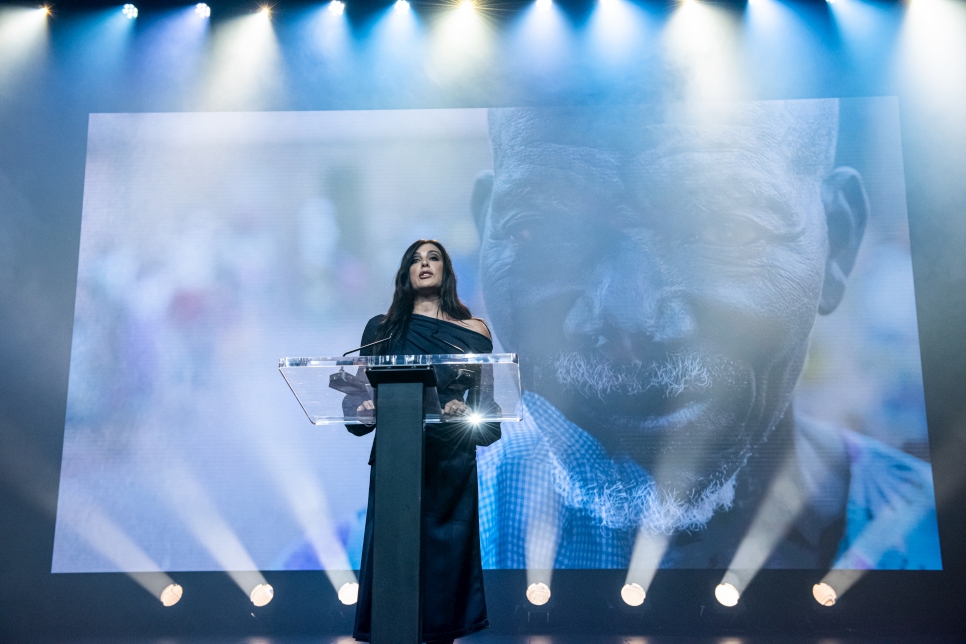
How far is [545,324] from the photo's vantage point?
3707mm

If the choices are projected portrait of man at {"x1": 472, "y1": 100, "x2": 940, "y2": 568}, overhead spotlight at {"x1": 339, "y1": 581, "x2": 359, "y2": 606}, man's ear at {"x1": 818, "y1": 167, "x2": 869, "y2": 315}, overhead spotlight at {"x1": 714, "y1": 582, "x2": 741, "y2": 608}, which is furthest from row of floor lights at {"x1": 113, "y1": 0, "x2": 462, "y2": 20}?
overhead spotlight at {"x1": 714, "y1": 582, "x2": 741, "y2": 608}

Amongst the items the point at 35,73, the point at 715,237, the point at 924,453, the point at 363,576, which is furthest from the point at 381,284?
the point at 924,453

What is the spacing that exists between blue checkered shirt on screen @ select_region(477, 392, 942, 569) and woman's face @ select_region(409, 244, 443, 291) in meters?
1.40

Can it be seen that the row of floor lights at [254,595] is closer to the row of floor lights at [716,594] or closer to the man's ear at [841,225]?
the row of floor lights at [716,594]

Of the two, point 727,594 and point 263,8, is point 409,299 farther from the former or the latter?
A: point 263,8

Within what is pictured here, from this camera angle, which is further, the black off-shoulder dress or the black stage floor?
the black stage floor

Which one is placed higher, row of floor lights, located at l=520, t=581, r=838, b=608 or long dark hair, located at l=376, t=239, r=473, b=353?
long dark hair, located at l=376, t=239, r=473, b=353

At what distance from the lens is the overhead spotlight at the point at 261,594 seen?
135 inches

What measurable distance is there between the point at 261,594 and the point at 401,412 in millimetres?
2371

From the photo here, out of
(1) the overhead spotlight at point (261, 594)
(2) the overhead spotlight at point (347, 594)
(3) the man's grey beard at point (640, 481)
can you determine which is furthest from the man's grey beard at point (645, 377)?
(1) the overhead spotlight at point (261, 594)

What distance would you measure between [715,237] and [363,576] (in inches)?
97.4

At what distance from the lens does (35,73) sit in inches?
165

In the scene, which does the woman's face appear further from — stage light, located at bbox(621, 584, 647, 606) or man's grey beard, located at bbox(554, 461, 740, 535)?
stage light, located at bbox(621, 584, 647, 606)

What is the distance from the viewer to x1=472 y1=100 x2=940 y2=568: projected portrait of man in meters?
3.45
